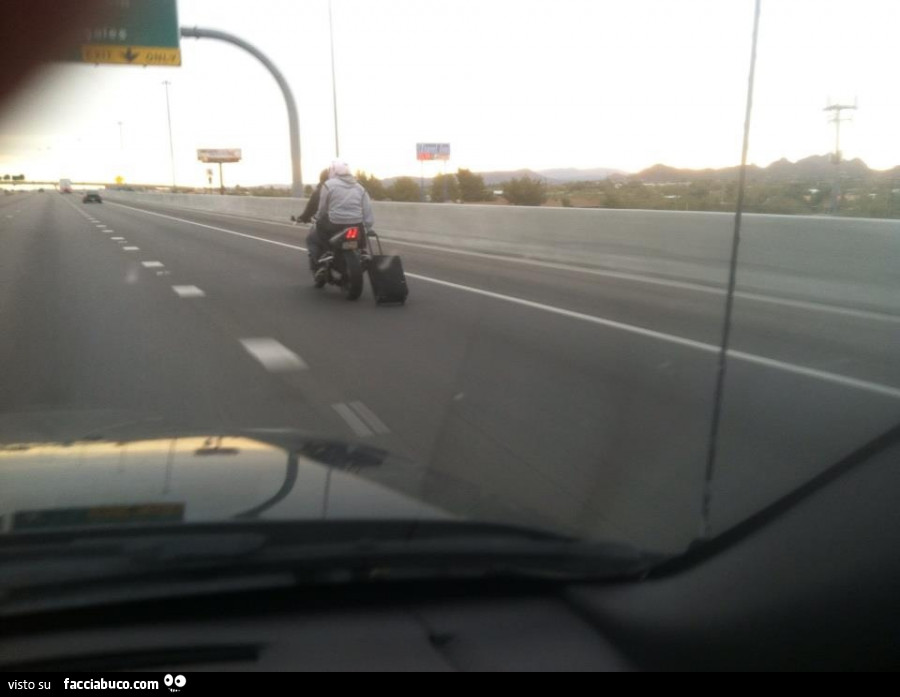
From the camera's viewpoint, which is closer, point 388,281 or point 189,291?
point 388,281

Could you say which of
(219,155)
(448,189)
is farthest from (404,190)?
(219,155)

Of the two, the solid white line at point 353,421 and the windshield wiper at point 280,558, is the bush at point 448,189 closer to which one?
the solid white line at point 353,421

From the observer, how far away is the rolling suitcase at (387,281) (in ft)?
46.2

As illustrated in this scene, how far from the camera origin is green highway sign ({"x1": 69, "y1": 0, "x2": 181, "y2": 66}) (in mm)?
27422

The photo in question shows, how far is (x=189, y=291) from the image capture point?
1648 centimetres

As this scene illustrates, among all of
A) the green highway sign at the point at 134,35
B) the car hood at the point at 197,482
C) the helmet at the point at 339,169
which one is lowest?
the car hood at the point at 197,482

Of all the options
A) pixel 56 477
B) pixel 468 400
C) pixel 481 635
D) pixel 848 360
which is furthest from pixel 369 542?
pixel 848 360

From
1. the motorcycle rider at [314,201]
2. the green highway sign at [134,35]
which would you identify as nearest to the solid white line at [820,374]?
the motorcycle rider at [314,201]

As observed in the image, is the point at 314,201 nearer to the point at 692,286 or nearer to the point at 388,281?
the point at 388,281

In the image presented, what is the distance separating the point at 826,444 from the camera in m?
6.81

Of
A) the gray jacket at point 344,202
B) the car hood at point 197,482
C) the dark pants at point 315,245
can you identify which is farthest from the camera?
the dark pants at point 315,245

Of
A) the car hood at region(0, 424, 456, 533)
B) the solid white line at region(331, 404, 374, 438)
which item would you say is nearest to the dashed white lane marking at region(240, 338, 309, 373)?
the solid white line at region(331, 404, 374, 438)

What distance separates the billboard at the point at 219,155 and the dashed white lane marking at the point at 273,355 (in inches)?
5010

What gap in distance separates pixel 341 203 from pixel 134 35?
16.5m
